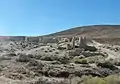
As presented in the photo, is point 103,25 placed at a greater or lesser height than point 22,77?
greater

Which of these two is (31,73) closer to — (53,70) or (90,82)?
(53,70)

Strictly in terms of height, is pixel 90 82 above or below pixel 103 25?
below

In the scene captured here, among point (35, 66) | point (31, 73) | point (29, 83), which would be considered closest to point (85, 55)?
point (35, 66)

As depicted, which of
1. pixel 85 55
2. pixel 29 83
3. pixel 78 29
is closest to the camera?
pixel 29 83

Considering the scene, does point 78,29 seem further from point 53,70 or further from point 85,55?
point 53,70

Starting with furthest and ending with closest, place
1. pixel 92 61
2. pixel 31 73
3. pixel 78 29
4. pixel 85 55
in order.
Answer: pixel 78 29
pixel 85 55
pixel 92 61
pixel 31 73

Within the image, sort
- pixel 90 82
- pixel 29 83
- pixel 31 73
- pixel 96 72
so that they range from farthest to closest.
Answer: pixel 96 72 → pixel 31 73 → pixel 29 83 → pixel 90 82

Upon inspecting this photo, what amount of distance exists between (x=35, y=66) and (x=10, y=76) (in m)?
4.96

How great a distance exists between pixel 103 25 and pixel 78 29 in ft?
36.3

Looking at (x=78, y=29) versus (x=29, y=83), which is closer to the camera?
(x=29, y=83)

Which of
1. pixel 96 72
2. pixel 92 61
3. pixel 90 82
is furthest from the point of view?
pixel 92 61

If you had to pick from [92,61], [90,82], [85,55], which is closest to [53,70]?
[90,82]

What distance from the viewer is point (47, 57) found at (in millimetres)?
30094

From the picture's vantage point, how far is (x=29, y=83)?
15.6m
